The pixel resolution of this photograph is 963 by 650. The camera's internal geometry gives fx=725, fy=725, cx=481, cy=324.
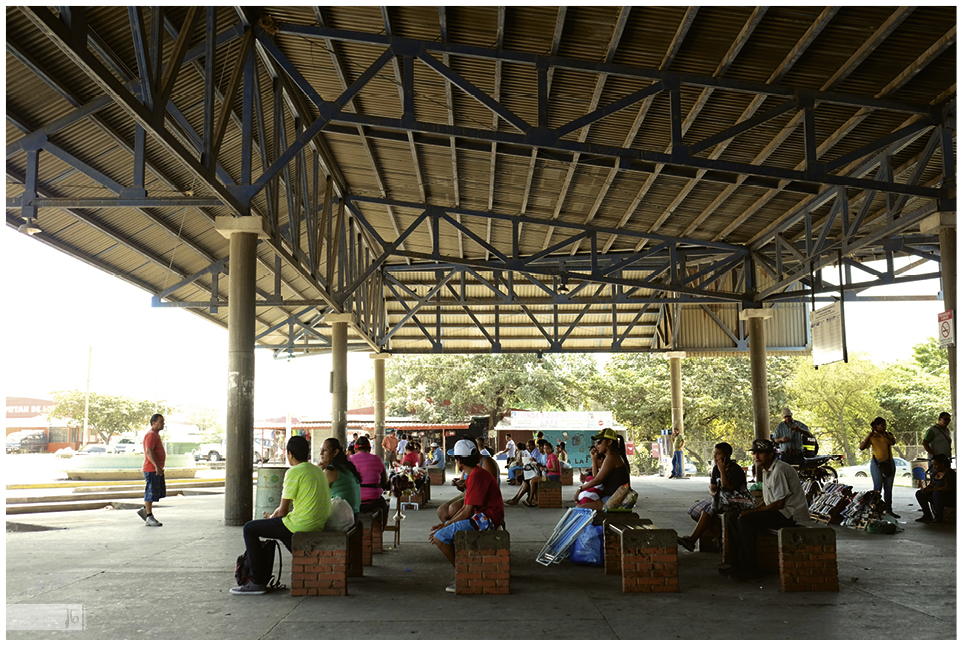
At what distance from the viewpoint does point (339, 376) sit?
20.6m

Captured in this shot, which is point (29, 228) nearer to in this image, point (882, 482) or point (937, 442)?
point (882, 482)

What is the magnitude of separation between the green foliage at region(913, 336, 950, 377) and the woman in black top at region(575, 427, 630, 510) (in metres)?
37.6

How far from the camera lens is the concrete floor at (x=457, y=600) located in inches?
198

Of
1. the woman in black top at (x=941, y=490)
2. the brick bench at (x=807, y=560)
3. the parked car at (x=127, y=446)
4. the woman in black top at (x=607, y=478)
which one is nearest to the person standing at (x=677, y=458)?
the woman in black top at (x=941, y=490)

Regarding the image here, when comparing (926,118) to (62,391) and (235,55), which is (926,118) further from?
(62,391)

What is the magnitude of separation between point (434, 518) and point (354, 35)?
7.93m

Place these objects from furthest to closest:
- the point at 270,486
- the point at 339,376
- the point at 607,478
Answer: the point at 339,376 → the point at 270,486 → the point at 607,478

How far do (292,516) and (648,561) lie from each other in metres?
3.15

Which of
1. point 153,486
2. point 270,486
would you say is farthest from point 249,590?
point 153,486

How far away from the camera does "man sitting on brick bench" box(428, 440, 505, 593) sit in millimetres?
6651

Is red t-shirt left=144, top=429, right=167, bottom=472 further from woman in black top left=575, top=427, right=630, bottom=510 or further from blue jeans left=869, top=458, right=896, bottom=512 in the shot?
blue jeans left=869, top=458, right=896, bottom=512

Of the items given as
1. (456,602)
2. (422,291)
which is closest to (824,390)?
(422,291)

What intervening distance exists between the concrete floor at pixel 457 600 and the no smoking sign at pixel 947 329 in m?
3.00

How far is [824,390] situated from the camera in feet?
135
